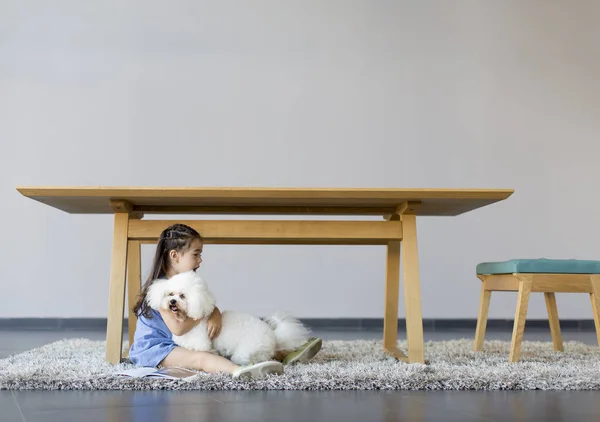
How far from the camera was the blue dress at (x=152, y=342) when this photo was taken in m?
2.26

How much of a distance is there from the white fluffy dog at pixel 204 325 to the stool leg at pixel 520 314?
2.78 ft

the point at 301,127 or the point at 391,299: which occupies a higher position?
the point at 301,127

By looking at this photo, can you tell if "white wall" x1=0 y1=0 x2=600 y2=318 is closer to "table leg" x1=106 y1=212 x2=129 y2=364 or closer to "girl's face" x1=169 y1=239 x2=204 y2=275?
"table leg" x1=106 y1=212 x2=129 y2=364

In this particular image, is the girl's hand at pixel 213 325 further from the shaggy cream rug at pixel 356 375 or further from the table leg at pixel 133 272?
the table leg at pixel 133 272

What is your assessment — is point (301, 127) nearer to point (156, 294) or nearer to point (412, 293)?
point (412, 293)

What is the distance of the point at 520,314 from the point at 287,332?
82 cm

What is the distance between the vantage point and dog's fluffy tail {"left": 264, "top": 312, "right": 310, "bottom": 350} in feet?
8.14

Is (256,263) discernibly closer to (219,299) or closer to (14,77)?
(219,299)

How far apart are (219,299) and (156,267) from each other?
8.13 ft

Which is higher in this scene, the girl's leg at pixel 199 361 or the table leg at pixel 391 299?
the table leg at pixel 391 299

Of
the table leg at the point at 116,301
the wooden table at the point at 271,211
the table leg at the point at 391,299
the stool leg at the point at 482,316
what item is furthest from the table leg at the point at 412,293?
the table leg at the point at 116,301

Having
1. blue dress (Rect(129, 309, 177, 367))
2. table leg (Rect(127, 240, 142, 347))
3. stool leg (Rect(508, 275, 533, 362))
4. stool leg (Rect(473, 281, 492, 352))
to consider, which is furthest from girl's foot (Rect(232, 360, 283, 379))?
stool leg (Rect(473, 281, 492, 352))

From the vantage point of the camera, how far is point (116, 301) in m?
2.50

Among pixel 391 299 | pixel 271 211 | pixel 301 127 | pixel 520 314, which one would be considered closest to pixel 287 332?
pixel 271 211
